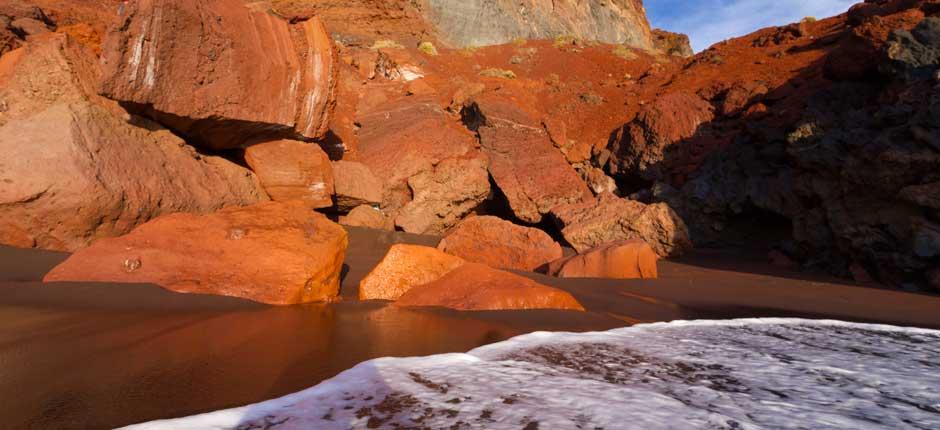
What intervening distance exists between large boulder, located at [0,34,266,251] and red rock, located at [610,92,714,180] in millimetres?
8433

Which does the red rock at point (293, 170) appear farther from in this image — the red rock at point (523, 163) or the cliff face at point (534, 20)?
the cliff face at point (534, 20)

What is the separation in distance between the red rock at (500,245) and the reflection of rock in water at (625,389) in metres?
3.09

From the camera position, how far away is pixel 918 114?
541 centimetres

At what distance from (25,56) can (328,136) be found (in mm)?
Result: 3868

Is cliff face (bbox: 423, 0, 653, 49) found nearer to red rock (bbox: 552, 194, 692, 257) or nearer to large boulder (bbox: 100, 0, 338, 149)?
large boulder (bbox: 100, 0, 338, 149)

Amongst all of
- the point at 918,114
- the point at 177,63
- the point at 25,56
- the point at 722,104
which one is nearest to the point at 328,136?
the point at 177,63

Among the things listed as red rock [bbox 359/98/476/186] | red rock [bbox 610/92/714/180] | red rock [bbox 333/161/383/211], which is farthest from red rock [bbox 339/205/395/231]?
red rock [bbox 610/92/714/180]

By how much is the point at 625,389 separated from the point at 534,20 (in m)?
29.2

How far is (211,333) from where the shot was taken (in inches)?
90.8

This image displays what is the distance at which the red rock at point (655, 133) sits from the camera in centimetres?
1008

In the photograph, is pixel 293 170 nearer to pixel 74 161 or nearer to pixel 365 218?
pixel 365 218

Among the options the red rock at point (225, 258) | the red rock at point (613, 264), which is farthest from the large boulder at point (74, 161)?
the red rock at point (613, 264)

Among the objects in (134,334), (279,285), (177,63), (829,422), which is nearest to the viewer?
(829,422)

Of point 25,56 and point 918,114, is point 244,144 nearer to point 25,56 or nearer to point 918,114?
point 25,56
